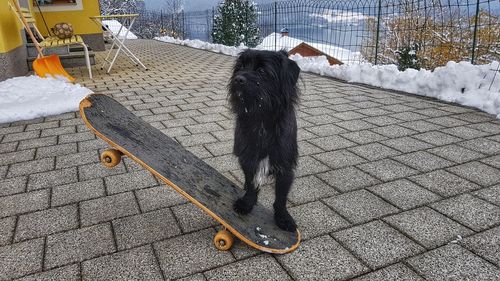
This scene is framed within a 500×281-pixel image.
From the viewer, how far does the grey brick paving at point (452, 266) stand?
2088 millimetres

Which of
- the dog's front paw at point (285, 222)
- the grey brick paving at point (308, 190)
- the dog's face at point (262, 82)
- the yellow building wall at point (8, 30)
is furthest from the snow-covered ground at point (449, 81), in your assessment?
the yellow building wall at point (8, 30)

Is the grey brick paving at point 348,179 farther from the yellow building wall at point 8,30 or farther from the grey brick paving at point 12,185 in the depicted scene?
the yellow building wall at point 8,30

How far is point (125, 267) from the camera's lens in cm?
221

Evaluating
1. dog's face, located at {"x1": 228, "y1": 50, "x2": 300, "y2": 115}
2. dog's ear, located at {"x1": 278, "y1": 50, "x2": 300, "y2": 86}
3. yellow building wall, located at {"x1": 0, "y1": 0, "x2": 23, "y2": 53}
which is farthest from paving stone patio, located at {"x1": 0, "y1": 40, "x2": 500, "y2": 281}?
yellow building wall, located at {"x1": 0, "y1": 0, "x2": 23, "y2": 53}

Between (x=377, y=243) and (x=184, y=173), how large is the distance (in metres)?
1.36

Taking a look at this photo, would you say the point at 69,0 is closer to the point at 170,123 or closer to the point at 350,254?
→ the point at 170,123

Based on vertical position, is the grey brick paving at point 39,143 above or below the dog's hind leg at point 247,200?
below

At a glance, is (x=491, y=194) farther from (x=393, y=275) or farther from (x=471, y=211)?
(x=393, y=275)

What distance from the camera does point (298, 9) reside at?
36.5ft

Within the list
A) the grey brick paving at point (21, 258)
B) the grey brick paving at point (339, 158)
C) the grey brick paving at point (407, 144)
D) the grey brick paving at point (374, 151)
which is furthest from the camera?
the grey brick paving at point (407, 144)

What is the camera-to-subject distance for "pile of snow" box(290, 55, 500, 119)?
5.45m

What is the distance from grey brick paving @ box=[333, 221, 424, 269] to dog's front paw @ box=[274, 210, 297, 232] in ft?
0.96

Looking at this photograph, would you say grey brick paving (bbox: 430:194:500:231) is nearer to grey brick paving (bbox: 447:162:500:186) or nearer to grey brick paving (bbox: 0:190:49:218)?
grey brick paving (bbox: 447:162:500:186)

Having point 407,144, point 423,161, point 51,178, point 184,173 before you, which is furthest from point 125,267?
point 407,144
